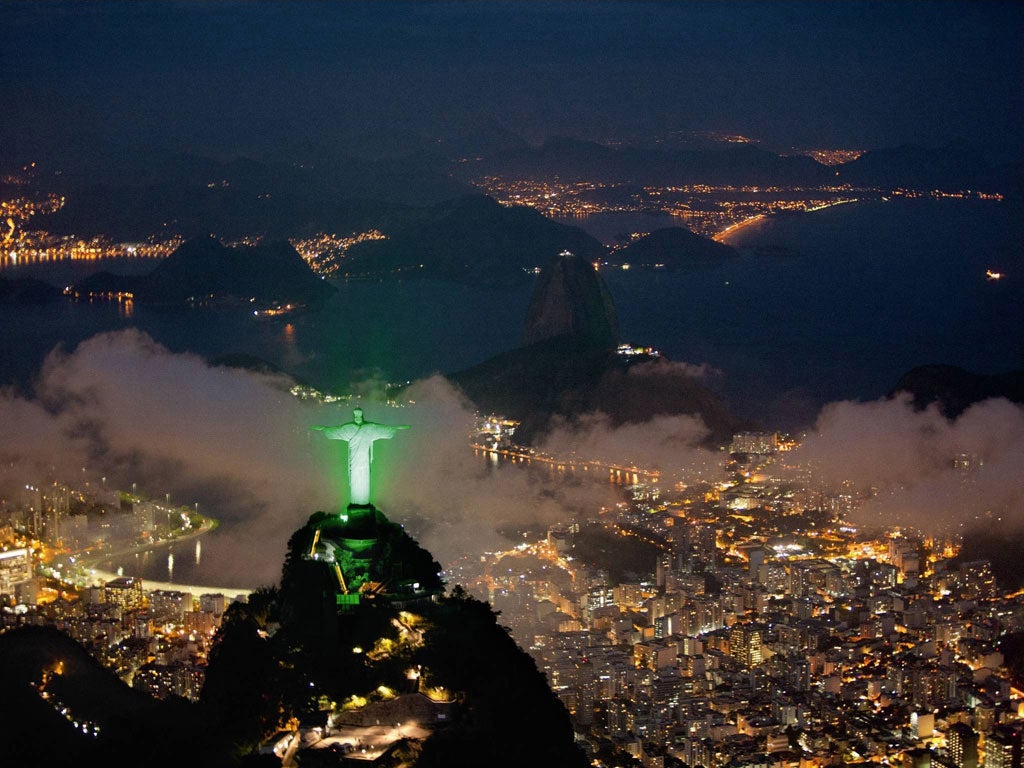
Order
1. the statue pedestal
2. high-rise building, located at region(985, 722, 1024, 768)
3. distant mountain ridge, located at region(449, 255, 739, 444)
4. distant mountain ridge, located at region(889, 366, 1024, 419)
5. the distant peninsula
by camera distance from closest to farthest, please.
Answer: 1. the statue pedestal
2. high-rise building, located at region(985, 722, 1024, 768)
3. distant mountain ridge, located at region(889, 366, 1024, 419)
4. distant mountain ridge, located at region(449, 255, 739, 444)
5. the distant peninsula

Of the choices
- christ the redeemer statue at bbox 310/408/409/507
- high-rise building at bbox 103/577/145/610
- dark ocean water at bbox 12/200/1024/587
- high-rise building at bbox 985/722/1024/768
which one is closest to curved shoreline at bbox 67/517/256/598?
high-rise building at bbox 103/577/145/610

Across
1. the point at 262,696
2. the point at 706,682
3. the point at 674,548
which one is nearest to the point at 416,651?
the point at 262,696

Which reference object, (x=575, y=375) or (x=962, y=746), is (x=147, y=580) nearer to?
(x=962, y=746)

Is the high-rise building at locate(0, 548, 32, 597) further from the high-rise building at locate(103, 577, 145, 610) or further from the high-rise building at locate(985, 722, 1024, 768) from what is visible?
the high-rise building at locate(985, 722, 1024, 768)

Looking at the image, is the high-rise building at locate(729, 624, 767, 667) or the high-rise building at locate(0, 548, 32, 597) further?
the high-rise building at locate(0, 548, 32, 597)

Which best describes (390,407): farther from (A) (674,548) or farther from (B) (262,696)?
(B) (262,696)

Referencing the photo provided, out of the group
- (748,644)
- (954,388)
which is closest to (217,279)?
(954,388)

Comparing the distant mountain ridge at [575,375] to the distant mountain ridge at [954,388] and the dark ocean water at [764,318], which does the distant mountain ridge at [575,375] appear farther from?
the distant mountain ridge at [954,388]
